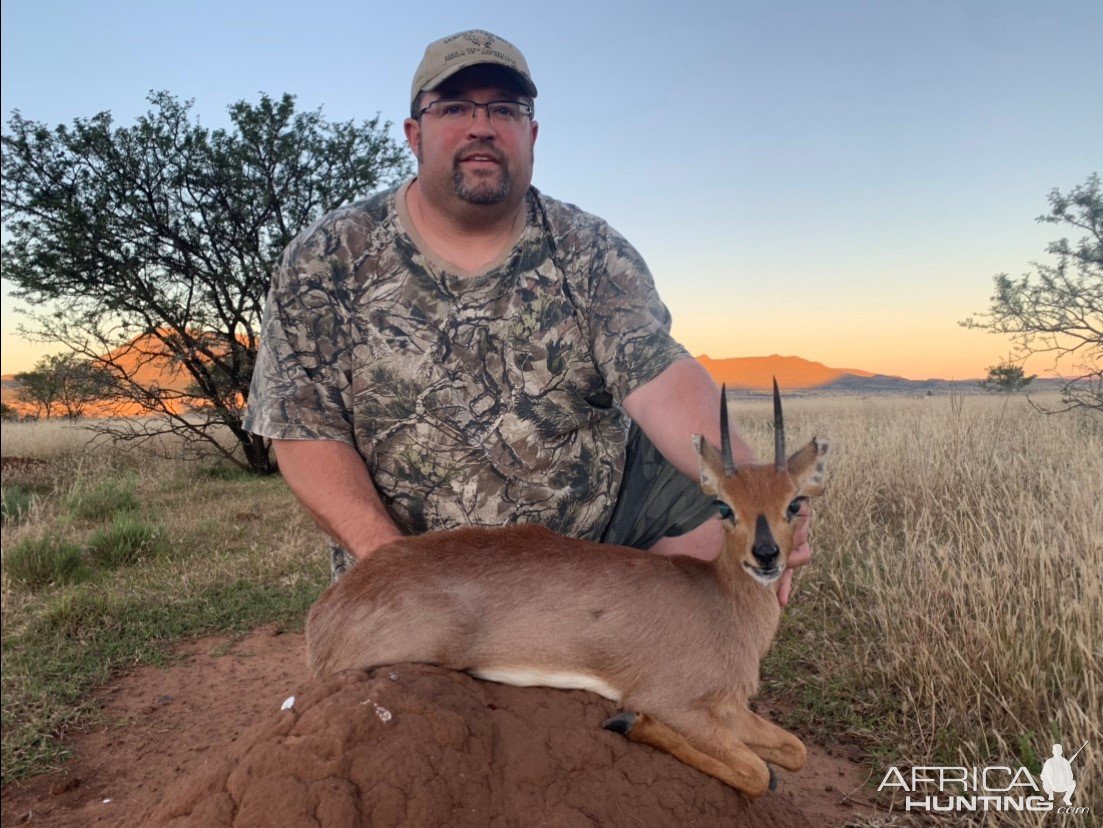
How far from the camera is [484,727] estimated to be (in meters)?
2.88

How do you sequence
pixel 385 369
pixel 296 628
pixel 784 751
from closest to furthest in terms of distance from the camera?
pixel 784 751 → pixel 385 369 → pixel 296 628

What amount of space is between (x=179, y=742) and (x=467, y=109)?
14.3ft

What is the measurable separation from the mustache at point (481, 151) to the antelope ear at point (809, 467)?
2372mm

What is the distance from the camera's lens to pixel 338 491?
4.51m

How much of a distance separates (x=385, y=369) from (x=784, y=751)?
9.53ft

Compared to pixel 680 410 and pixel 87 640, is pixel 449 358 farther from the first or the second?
pixel 87 640

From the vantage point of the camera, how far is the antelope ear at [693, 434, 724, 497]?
349 cm

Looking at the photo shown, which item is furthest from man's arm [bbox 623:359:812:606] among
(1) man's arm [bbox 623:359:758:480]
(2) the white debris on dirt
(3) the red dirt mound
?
(2) the white debris on dirt

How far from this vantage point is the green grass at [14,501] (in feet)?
39.0

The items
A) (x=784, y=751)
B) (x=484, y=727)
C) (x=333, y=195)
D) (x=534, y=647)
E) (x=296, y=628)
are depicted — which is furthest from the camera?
(x=333, y=195)

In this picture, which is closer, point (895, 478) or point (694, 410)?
point (694, 410)

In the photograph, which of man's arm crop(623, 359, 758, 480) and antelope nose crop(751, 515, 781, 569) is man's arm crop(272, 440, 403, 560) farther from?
antelope nose crop(751, 515, 781, 569)

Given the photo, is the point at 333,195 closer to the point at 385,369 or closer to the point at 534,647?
the point at 385,369

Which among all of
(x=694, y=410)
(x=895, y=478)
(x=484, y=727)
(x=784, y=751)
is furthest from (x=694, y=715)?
(x=895, y=478)
